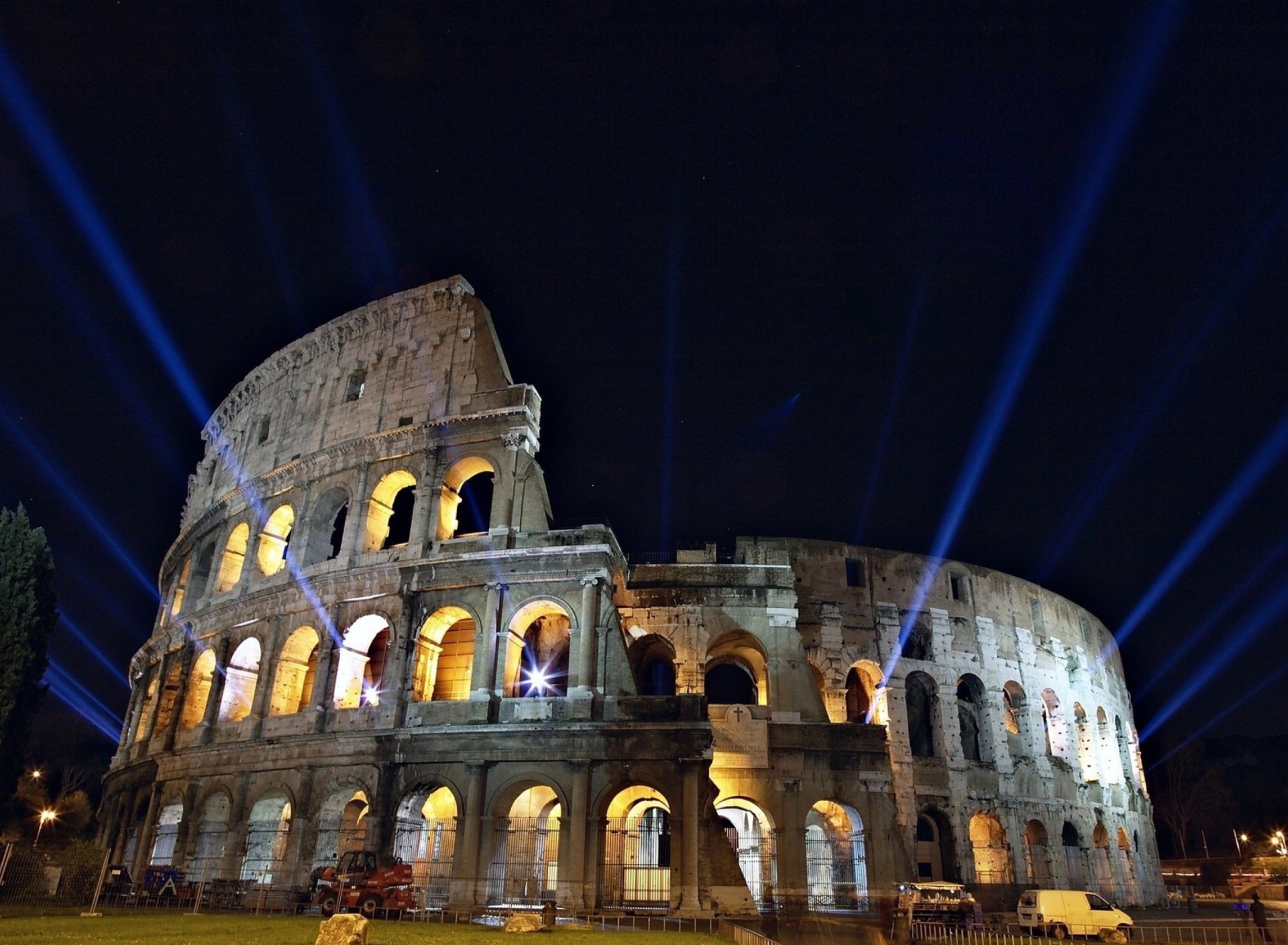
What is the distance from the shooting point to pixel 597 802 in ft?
66.6

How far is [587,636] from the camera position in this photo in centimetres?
2186

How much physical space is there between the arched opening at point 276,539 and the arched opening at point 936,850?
23.1m

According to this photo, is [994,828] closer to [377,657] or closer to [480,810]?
[480,810]

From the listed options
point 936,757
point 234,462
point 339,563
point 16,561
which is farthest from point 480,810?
point 234,462

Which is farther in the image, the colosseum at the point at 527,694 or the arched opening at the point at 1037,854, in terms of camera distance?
the arched opening at the point at 1037,854

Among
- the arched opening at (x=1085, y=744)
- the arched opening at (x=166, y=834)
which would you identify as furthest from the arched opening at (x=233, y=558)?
the arched opening at (x=1085, y=744)

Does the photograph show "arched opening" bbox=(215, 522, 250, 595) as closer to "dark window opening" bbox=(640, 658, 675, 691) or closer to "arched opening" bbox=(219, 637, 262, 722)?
"arched opening" bbox=(219, 637, 262, 722)

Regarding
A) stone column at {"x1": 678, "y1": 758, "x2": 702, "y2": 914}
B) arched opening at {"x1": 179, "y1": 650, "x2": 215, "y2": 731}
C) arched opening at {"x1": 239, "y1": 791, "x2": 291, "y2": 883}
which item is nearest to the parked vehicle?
arched opening at {"x1": 239, "y1": 791, "x2": 291, "y2": 883}

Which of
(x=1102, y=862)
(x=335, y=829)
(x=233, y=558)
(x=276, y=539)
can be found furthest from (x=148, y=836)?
(x=1102, y=862)

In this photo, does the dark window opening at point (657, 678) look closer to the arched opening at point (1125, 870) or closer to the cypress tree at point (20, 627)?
the cypress tree at point (20, 627)

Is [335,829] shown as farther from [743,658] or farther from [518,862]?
[743,658]

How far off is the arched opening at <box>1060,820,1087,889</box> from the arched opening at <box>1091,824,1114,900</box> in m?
0.55

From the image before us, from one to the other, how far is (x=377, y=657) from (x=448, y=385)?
31.0 feet

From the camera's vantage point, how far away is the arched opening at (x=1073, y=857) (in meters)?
30.9
